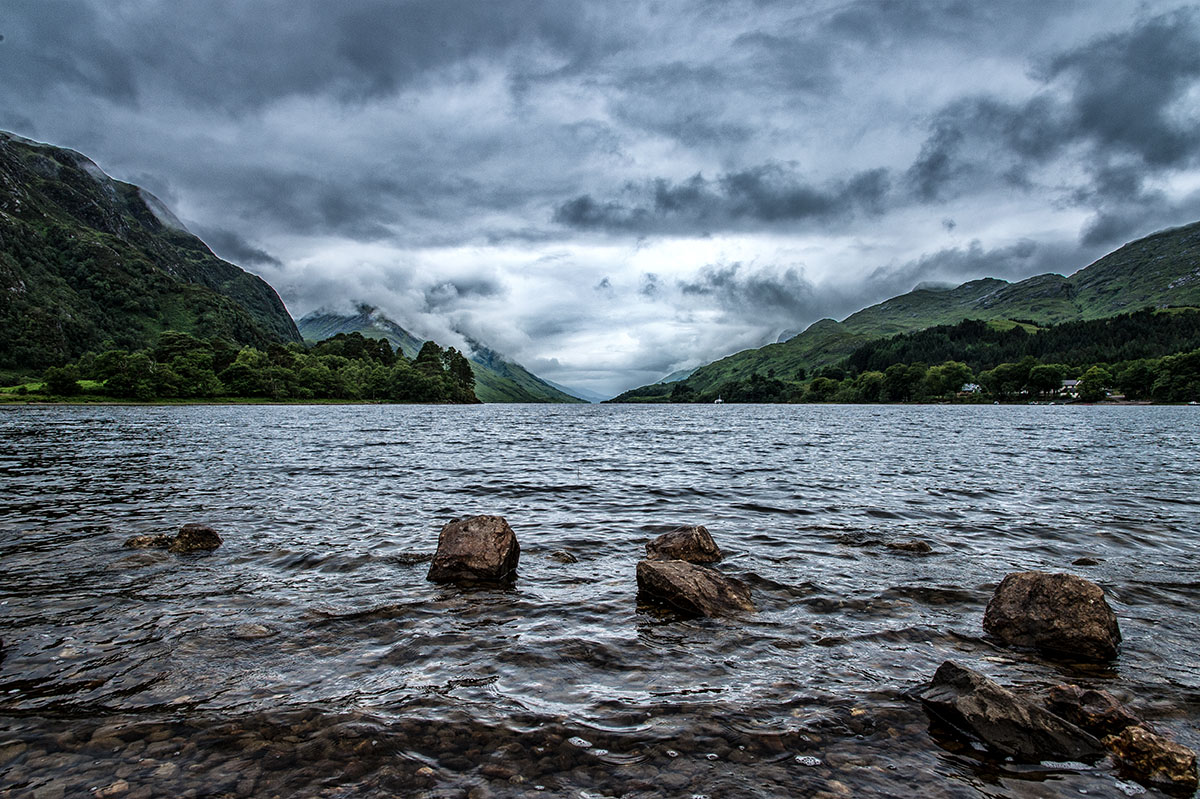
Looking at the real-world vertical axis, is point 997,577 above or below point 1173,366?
below

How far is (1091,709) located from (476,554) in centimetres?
1195

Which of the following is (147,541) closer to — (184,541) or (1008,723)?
(184,541)

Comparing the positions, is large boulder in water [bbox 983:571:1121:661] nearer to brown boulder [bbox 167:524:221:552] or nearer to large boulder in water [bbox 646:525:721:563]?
large boulder in water [bbox 646:525:721:563]

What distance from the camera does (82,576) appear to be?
13812 millimetres

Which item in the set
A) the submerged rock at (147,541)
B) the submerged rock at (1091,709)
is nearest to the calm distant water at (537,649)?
the submerged rock at (147,541)

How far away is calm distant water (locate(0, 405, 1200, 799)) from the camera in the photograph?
22.1 feet

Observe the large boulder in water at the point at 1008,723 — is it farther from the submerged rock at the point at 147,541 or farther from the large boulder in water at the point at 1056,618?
the submerged rock at the point at 147,541

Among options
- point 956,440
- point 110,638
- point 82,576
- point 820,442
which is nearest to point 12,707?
point 110,638

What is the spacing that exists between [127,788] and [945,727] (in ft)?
32.9

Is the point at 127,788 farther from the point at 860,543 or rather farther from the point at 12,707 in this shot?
the point at 860,543

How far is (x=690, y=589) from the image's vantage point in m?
12.2

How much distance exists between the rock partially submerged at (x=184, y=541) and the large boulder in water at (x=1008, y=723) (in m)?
18.3

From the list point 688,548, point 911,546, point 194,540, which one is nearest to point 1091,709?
point 688,548

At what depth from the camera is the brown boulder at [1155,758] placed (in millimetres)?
6531
